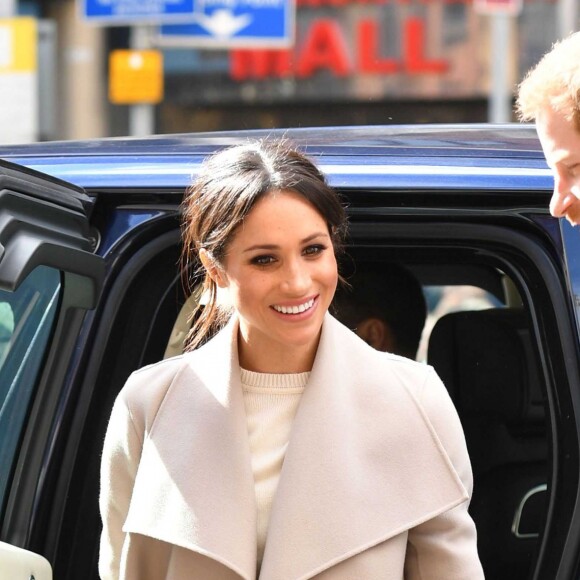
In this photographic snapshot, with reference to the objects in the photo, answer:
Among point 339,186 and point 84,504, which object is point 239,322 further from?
point 84,504

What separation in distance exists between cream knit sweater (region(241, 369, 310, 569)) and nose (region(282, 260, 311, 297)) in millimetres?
144

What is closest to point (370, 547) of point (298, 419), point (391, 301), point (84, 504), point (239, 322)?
point (298, 419)

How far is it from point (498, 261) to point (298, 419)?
1.81 ft

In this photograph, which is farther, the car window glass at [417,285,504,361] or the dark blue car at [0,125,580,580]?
the car window glass at [417,285,504,361]

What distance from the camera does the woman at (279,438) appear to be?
1726 millimetres

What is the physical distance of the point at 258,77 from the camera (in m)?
15.8

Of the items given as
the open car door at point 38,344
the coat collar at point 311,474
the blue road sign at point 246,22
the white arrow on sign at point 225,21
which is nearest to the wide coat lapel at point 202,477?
the coat collar at point 311,474

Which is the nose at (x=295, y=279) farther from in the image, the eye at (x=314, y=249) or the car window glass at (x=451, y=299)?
the car window glass at (x=451, y=299)

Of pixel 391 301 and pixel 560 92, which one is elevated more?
pixel 560 92

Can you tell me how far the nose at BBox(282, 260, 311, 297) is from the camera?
5.81 ft

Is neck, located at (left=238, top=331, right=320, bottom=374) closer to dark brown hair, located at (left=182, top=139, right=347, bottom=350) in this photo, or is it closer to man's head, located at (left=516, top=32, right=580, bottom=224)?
dark brown hair, located at (left=182, top=139, right=347, bottom=350)

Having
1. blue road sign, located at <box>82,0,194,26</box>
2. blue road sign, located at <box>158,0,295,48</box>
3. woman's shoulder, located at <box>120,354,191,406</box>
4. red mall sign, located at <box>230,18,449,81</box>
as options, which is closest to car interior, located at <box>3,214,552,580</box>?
woman's shoulder, located at <box>120,354,191,406</box>

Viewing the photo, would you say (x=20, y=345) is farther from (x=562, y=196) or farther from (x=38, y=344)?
(x=562, y=196)

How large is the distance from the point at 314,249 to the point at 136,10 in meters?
8.57
